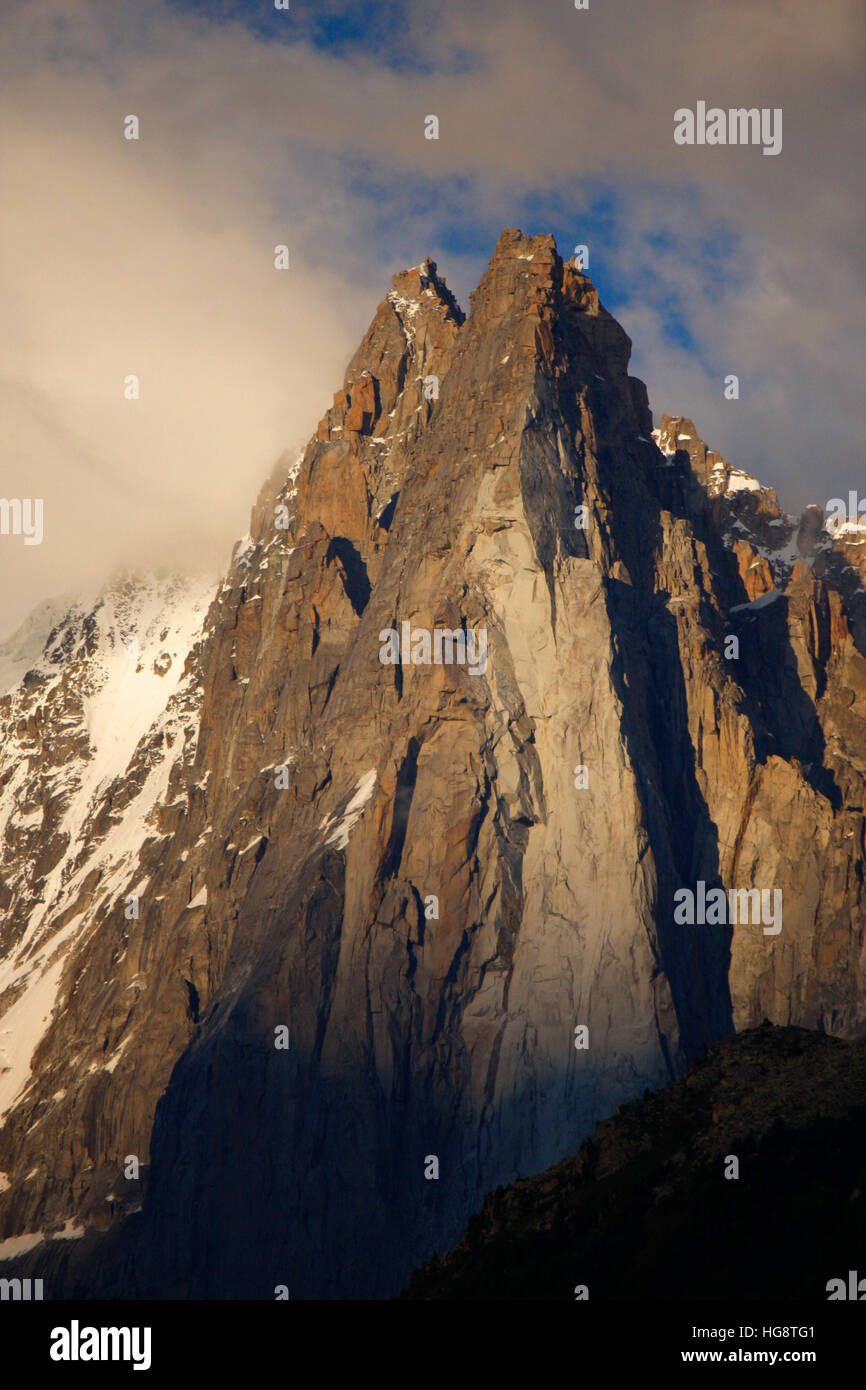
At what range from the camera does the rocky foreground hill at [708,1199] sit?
67.1 meters

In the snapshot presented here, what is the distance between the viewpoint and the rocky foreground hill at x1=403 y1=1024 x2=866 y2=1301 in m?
67.1

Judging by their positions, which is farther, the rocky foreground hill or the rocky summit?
the rocky summit

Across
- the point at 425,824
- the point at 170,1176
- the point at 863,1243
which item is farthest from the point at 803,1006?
the point at 863,1243

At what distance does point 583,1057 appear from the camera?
144250 millimetres

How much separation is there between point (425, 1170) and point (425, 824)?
2940 cm

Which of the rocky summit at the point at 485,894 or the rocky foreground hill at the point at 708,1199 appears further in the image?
the rocky summit at the point at 485,894

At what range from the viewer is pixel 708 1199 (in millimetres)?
73062

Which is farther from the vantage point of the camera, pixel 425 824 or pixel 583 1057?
pixel 425 824

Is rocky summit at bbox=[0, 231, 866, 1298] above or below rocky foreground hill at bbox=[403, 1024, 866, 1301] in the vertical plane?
above

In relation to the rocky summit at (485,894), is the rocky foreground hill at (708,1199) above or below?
below
